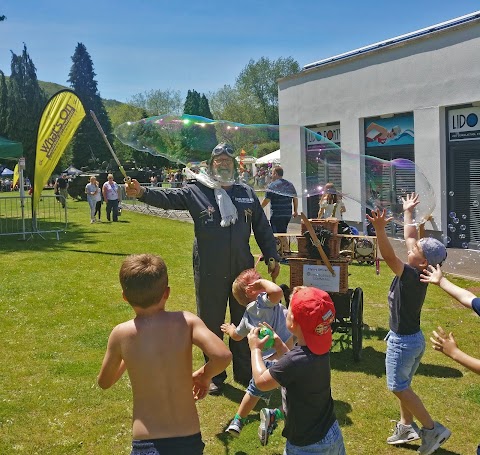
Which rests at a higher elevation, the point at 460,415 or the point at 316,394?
the point at 316,394

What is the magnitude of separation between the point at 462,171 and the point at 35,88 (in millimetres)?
72150

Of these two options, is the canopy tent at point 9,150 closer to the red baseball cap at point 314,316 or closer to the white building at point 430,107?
the white building at point 430,107

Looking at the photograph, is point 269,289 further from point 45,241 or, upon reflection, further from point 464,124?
point 45,241

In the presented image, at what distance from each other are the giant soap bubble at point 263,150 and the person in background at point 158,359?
2731 mm

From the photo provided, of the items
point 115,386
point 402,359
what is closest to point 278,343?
point 402,359

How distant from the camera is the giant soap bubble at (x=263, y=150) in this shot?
19.9ft

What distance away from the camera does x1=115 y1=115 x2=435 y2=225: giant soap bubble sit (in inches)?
239

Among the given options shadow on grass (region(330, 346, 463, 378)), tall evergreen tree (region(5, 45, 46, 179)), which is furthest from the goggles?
tall evergreen tree (region(5, 45, 46, 179))

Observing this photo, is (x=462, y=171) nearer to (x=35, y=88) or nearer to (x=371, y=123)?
(x=371, y=123)

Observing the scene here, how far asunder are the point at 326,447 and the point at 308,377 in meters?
0.41

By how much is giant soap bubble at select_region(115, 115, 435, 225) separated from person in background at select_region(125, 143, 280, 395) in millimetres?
189

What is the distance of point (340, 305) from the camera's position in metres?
6.32

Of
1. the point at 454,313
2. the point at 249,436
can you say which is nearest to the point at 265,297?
the point at 249,436

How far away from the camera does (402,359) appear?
4262mm
